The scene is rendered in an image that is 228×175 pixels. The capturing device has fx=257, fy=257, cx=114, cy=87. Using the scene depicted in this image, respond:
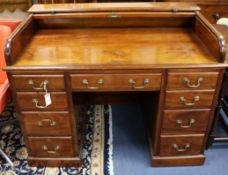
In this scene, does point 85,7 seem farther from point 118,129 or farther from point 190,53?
point 118,129

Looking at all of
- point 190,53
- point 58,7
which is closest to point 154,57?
point 190,53

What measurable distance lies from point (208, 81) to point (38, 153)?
3.59 ft

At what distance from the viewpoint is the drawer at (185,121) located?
1439mm

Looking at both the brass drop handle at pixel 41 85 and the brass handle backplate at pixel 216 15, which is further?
the brass handle backplate at pixel 216 15

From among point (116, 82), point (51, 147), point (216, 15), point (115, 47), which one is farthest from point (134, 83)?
point (216, 15)

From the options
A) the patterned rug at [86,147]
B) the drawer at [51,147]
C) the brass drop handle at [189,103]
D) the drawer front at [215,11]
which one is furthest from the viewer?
the drawer front at [215,11]

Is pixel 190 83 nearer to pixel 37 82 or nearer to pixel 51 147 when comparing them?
pixel 37 82

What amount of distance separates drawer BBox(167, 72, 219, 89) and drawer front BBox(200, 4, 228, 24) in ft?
3.16

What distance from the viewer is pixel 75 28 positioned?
1.62 metres

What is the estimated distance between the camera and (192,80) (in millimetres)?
1313

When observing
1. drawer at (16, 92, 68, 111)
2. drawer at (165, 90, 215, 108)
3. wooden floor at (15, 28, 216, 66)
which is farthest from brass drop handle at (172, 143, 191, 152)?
drawer at (16, 92, 68, 111)

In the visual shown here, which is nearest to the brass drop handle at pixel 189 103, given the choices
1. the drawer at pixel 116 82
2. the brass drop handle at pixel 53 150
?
the drawer at pixel 116 82

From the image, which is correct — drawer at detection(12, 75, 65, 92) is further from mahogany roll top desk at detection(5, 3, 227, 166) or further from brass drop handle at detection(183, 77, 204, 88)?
brass drop handle at detection(183, 77, 204, 88)

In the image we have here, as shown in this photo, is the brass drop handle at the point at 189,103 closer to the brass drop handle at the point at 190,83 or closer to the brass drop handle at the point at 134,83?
the brass drop handle at the point at 190,83
